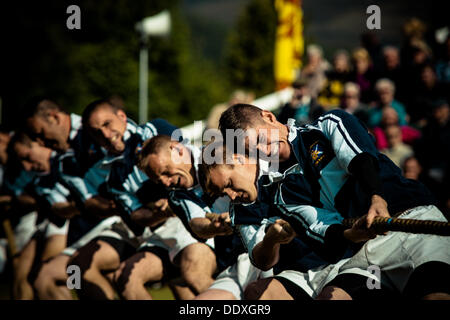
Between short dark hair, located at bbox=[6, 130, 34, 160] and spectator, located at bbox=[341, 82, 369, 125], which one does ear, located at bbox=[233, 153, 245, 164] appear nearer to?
short dark hair, located at bbox=[6, 130, 34, 160]

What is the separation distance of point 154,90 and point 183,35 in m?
5.20

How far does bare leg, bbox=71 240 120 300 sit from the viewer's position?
15.0 feet

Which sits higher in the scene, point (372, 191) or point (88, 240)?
point (372, 191)

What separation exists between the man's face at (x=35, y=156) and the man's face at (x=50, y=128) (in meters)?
0.78

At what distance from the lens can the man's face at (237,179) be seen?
3.11 m

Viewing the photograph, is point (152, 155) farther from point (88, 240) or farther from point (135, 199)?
point (88, 240)

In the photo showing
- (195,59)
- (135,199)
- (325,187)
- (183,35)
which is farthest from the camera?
(195,59)

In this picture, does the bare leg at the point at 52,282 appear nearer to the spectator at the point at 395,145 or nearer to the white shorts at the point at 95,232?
the white shorts at the point at 95,232

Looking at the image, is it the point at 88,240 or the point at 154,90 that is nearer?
the point at 88,240

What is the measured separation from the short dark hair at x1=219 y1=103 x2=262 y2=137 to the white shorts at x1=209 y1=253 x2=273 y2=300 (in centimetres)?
97

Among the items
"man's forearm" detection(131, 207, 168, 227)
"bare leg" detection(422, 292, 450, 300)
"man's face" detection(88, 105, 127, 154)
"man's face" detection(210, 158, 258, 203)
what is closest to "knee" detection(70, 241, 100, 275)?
Result: "man's forearm" detection(131, 207, 168, 227)

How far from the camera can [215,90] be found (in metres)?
34.1

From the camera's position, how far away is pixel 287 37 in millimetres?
10016
